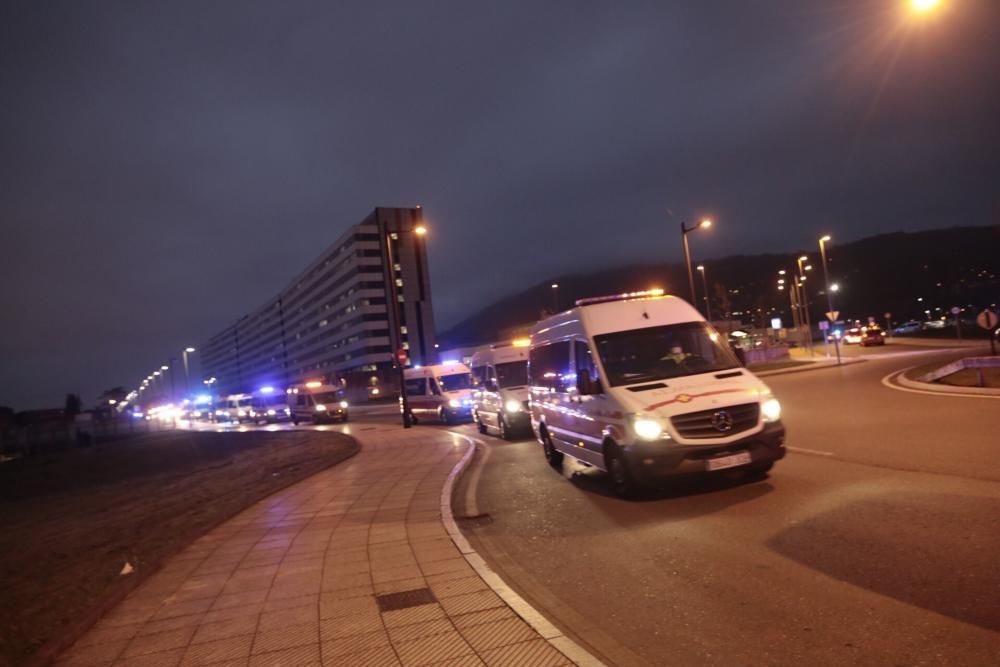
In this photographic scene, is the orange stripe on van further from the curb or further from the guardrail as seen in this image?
the guardrail

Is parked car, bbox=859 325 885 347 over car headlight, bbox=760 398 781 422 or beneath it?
over

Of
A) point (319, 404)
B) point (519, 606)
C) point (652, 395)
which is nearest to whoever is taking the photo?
point (519, 606)

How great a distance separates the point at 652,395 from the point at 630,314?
5.91 ft

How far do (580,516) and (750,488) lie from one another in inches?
86.2

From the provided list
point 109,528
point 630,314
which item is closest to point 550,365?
point 630,314

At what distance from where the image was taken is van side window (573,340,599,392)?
32.3 feet

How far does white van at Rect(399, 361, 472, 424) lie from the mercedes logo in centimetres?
1931

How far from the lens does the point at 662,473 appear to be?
8516 millimetres

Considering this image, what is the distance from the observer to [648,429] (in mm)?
8555

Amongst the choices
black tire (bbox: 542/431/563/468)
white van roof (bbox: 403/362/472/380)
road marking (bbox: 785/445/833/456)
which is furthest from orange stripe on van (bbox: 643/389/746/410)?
white van roof (bbox: 403/362/472/380)

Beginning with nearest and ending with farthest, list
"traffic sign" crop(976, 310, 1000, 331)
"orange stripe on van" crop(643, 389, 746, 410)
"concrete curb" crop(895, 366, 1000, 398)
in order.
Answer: "orange stripe on van" crop(643, 389, 746, 410) < "concrete curb" crop(895, 366, 1000, 398) < "traffic sign" crop(976, 310, 1000, 331)

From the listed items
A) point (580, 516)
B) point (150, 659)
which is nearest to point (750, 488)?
point (580, 516)

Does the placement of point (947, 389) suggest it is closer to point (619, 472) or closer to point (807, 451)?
point (807, 451)

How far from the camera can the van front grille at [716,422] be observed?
8.52m
